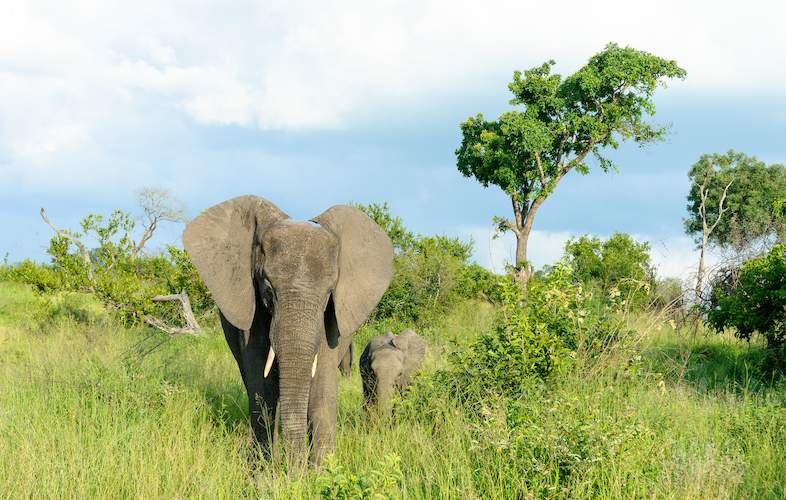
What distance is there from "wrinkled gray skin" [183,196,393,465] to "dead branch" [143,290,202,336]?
34.7ft

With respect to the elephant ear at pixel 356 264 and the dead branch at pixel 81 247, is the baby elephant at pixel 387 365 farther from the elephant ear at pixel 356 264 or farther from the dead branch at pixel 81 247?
the dead branch at pixel 81 247

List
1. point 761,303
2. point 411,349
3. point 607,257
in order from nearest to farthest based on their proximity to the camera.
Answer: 1. point 411,349
2. point 761,303
3. point 607,257

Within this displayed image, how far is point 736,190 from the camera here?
42.3 m

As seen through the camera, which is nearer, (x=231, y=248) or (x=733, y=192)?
(x=231, y=248)

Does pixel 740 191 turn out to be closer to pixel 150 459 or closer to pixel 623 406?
pixel 623 406

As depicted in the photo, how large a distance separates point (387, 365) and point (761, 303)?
7.75m

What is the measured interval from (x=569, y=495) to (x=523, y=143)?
27.1m

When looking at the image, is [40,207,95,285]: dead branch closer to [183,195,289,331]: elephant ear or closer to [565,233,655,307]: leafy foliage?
[183,195,289,331]: elephant ear

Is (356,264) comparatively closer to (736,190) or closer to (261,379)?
(261,379)

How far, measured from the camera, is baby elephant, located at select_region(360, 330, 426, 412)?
30.5 ft

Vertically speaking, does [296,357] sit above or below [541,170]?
below

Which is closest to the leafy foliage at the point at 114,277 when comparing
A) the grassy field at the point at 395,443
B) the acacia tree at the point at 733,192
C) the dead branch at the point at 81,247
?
the dead branch at the point at 81,247

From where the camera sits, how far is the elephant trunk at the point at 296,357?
6.40 meters

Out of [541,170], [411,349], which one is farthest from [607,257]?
[411,349]
